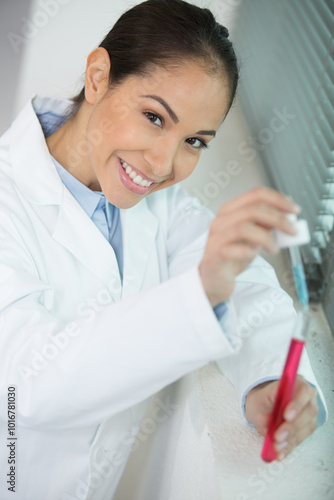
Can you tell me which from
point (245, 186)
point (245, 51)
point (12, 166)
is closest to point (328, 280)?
point (245, 186)

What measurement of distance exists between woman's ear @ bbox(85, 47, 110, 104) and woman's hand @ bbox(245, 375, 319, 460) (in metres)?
0.75

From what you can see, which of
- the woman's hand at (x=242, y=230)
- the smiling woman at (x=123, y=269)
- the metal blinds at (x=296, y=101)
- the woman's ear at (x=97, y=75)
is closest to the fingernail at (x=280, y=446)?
the smiling woman at (x=123, y=269)

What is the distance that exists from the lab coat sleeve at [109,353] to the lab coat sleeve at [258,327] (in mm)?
120

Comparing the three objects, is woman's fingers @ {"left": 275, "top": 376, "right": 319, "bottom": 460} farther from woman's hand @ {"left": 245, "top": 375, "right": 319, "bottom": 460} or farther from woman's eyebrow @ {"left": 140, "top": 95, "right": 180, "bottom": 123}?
woman's eyebrow @ {"left": 140, "top": 95, "right": 180, "bottom": 123}

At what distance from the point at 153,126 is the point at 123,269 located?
1.21 feet

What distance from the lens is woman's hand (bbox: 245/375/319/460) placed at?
33.3 inches

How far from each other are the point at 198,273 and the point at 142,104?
48 centimetres

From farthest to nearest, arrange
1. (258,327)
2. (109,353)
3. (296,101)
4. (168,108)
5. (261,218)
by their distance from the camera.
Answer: (296,101) < (258,327) < (168,108) < (109,353) < (261,218)

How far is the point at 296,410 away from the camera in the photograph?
0.81m

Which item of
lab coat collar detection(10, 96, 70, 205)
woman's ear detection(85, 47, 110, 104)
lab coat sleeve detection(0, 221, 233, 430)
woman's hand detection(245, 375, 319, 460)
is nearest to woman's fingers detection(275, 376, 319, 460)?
woman's hand detection(245, 375, 319, 460)

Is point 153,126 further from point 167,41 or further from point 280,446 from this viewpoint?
point 280,446

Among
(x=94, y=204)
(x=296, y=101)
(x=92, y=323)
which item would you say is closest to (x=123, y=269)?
(x=94, y=204)

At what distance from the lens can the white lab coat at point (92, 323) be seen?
0.71 metres

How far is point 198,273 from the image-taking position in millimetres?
677
